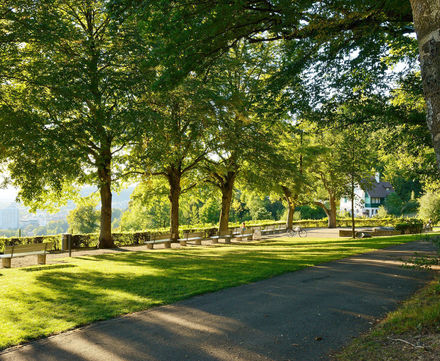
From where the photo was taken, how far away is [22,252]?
45.2ft

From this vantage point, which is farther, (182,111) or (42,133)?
(182,111)

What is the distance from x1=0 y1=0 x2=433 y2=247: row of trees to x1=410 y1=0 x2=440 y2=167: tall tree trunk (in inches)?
225

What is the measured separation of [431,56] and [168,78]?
7208 millimetres

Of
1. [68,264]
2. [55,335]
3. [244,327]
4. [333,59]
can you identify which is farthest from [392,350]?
[68,264]

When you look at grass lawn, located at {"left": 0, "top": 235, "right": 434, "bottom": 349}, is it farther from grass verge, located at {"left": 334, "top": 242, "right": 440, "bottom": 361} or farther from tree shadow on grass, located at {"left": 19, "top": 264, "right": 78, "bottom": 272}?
grass verge, located at {"left": 334, "top": 242, "right": 440, "bottom": 361}

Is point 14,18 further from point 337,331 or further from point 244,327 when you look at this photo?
point 337,331

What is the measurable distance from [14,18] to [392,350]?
13.8 m

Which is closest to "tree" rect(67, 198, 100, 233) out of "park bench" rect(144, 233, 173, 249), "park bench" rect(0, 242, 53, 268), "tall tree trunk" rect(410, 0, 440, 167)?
"park bench" rect(144, 233, 173, 249)

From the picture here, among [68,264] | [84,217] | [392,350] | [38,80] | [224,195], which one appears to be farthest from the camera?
[84,217]

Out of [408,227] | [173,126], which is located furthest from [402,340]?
[408,227]

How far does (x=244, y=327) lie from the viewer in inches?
231

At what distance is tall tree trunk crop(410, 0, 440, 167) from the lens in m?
2.58

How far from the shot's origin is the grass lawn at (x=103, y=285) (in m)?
6.56

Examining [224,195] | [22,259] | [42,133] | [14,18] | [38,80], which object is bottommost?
[22,259]
